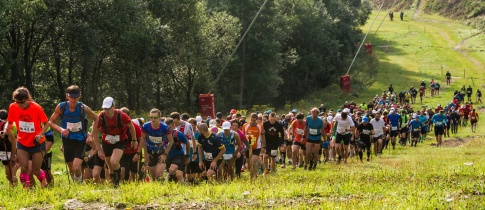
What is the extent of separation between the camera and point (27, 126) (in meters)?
11.2

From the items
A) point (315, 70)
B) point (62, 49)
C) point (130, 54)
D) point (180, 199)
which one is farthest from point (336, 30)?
point (180, 199)

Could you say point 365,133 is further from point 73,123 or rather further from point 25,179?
point 25,179

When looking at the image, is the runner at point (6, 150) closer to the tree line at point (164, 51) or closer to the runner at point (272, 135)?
the runner at point (272, 135)

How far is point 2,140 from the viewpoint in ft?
41.7

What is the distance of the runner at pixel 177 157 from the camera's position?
1392 cm

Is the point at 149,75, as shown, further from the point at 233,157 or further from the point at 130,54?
the point at 233,157

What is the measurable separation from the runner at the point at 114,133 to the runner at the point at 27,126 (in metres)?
1.06

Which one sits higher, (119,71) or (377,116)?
(119,71)

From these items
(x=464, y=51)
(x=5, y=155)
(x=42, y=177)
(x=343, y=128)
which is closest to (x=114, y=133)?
(x=42, y=177)

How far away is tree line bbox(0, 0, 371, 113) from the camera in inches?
1455

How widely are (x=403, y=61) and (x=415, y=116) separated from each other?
54.9 meters

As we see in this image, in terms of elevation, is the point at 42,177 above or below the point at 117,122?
below

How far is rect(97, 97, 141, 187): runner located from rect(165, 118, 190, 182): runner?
1.73m

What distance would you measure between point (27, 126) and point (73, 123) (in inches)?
33.5
